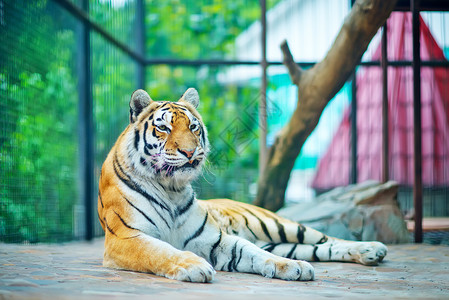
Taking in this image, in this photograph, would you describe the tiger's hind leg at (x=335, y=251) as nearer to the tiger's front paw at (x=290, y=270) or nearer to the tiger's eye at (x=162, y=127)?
the tiger's front paw at (x=290, y=270)

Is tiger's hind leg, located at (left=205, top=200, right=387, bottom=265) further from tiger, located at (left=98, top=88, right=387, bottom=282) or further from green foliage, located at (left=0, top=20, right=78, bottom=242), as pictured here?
green foliage, located at (left=0, top=20, right=78, bottom=242)

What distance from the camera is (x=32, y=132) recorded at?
14.2ft

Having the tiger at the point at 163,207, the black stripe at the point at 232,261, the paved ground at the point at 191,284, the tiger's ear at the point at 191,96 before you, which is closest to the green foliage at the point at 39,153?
the paved ground at the point at 191,284

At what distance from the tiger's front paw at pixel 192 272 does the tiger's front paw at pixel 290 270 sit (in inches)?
18.6

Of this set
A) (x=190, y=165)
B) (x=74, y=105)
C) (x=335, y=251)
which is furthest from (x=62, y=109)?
(x=335, y=251)

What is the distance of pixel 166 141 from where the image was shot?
10.1ft

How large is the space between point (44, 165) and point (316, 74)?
2.80 metres

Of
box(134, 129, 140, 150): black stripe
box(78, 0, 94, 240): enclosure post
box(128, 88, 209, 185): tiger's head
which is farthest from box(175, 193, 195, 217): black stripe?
box(78, 0, 94, 240): enclosure post

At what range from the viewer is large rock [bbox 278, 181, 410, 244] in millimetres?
4934

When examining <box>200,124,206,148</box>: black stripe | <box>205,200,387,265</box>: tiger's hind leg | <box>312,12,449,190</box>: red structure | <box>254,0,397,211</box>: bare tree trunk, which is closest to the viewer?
<box>200,124,206,148</box>: black stripe

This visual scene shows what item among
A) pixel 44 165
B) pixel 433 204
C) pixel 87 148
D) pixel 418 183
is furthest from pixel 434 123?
pixel 44 165

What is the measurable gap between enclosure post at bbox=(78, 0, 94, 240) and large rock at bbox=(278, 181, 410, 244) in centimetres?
209

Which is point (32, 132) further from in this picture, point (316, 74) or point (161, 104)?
point (316, 74)

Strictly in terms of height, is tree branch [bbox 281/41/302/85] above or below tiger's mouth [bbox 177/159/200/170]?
above
